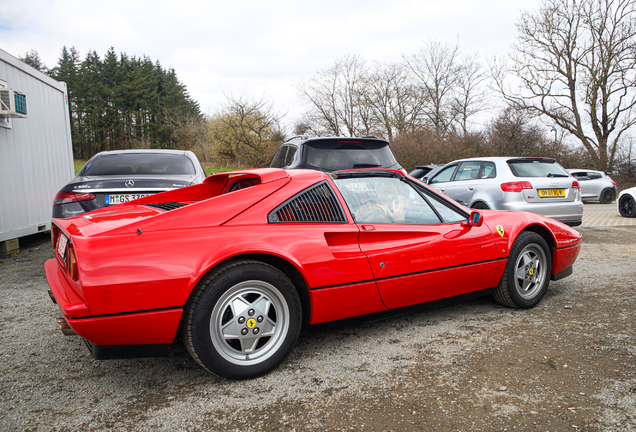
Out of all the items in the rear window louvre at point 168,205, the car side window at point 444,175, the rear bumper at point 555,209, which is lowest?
the rear bumper at point 555,209

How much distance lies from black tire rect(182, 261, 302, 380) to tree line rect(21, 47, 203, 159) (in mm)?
42883

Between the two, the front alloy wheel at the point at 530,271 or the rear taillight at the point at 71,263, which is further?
the front alloy wheel at the point at 530,271

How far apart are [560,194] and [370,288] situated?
18.2ft

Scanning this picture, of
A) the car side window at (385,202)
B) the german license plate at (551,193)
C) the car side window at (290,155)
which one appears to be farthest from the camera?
the german license plate at (551,193)

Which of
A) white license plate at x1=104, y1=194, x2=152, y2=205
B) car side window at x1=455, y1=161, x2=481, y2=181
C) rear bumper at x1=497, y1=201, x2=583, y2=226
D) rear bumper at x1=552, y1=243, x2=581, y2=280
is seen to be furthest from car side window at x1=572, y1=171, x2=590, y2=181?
white license plate at x1=104, y1=194, x2=152, y2=205

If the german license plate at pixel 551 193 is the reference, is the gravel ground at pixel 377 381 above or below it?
below

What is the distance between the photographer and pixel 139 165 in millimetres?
5316

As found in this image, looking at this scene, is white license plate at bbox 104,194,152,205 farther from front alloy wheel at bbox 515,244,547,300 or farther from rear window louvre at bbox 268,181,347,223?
front alloy wheel at bbox 515,244,547,300

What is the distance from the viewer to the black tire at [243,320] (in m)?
2.15

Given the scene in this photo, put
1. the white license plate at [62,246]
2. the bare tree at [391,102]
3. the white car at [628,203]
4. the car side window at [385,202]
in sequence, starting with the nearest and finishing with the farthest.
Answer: the white license plate at [62,246] < the car side window at [385,202] < the white car at [628,203] < the bare tree at [391,102]

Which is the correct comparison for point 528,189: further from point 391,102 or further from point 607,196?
point 391,102

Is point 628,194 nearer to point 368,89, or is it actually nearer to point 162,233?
point 162,233

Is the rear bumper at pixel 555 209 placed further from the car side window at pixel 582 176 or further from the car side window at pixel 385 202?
the car side window at pixel 582 176

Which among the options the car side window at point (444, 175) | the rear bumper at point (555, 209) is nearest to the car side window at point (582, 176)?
the car side window at point (444, 175)
